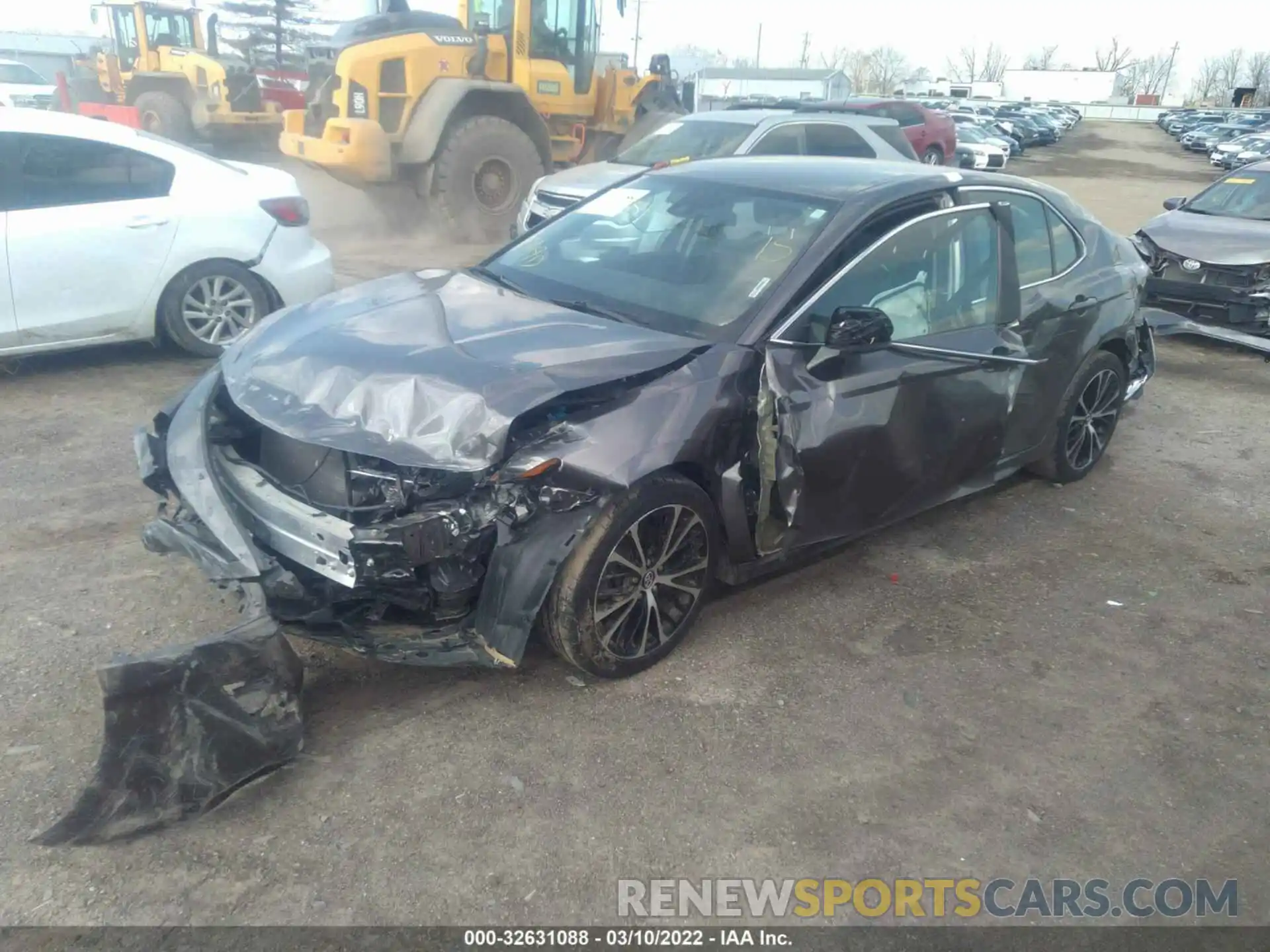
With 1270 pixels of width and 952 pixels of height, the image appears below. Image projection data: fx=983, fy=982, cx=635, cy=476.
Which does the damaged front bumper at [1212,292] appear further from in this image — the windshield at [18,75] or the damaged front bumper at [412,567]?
the windshield at [18,75]

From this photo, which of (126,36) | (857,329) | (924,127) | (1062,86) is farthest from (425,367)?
(1062,86)

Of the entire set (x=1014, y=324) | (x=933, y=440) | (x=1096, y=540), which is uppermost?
(x=1014, y=324)

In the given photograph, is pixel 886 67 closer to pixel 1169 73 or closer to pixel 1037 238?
pixel 1169 73

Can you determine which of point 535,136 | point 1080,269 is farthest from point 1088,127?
point 1080,269

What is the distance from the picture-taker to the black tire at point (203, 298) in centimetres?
635

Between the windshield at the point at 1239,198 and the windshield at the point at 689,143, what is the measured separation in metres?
4.69

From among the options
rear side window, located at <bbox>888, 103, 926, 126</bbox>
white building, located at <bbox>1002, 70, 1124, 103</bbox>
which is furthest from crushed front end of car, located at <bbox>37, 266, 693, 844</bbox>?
white building, located at <bbox>1002, 70, 1124, 103</bbox>

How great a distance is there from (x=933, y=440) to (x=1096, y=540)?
137cm

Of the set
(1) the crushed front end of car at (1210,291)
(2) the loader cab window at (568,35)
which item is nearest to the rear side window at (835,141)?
(1) the crushed front end of car at (1210,291)

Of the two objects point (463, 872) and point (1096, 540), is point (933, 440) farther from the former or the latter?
point (463, 872)

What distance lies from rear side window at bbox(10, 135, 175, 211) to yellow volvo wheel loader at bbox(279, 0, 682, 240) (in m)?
5.13

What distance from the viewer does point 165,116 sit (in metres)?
15.7

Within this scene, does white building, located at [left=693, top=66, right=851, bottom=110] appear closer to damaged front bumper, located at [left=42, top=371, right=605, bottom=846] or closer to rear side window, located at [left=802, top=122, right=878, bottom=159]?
rear side window, located at [left=802, top=122, right=878, bottom=159]

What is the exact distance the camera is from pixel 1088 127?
70438mm
